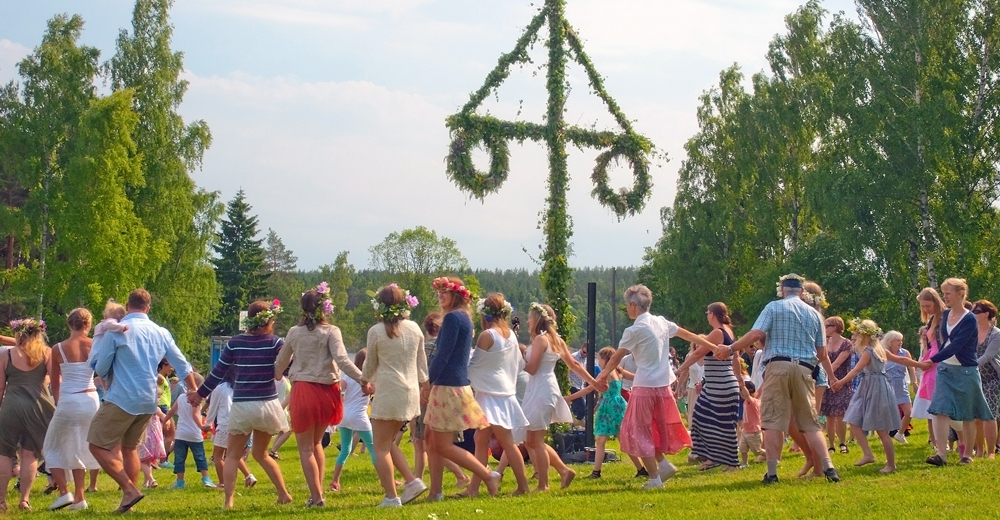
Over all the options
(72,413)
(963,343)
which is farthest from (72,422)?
(963,343)

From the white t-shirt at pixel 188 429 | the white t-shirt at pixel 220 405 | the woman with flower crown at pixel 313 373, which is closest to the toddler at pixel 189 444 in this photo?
the white t-shirt at pixel 188 429

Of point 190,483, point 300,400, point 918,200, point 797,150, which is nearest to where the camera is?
point 300,400

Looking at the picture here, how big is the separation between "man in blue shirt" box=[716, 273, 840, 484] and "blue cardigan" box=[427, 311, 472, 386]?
8.10 feet

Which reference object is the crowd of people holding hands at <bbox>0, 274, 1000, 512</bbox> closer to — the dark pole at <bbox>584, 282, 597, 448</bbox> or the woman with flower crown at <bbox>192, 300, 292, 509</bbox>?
the woman with flower crown at <bbox>192, 300, 292, 509</bbox>

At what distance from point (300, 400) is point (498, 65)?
24.2ft

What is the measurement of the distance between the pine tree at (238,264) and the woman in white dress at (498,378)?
65.1 m

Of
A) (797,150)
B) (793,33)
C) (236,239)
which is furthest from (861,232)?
(236,239)

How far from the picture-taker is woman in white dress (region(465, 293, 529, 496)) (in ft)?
31.2

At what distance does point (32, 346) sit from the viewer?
34.3ft

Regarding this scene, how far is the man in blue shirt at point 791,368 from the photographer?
9.48 meters

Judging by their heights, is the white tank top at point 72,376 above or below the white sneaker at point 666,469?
above

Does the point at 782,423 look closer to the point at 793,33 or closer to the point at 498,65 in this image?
the point at 498,65

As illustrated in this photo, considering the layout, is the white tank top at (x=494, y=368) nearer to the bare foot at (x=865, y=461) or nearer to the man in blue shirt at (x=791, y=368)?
the man in blue shirt at (x=791, y=368)

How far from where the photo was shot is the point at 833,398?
43.9 feet
